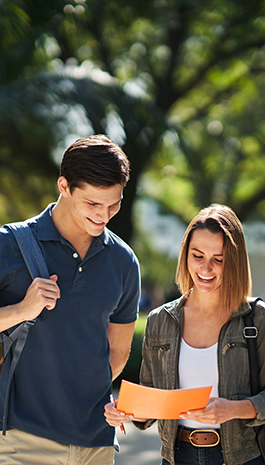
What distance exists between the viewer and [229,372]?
2.29m

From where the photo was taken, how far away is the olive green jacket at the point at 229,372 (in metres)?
2.23

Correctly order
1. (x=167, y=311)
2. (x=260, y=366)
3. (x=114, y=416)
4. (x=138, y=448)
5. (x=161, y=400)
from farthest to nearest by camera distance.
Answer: (x=138, y=448)
(x=167, y=311)
(x=260, y=366)
(x=114, y=416)
(x=161, y=400)

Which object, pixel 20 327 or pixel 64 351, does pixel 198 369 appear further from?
pixel 20 327

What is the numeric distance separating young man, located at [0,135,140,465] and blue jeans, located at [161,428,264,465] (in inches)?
11.6

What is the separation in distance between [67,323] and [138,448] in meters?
3.59

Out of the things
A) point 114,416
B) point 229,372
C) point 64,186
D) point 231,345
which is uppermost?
point 64,186

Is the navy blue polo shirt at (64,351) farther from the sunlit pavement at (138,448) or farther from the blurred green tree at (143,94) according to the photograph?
the blurred green tree at (143,94)

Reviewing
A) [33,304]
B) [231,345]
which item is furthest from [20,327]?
[231,345]

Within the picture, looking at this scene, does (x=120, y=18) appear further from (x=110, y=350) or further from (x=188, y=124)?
(x=110, y=350)

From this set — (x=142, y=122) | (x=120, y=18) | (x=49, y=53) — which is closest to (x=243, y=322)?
(x=142, y=122)

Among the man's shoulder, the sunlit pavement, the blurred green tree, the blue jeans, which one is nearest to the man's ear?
the man's shoulder

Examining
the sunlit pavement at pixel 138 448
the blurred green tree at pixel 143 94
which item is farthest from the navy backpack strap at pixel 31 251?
the blurred green tree at pixel 143 94

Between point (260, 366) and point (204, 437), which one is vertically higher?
point (260, 366)

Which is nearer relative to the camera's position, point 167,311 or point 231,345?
point 231,345
